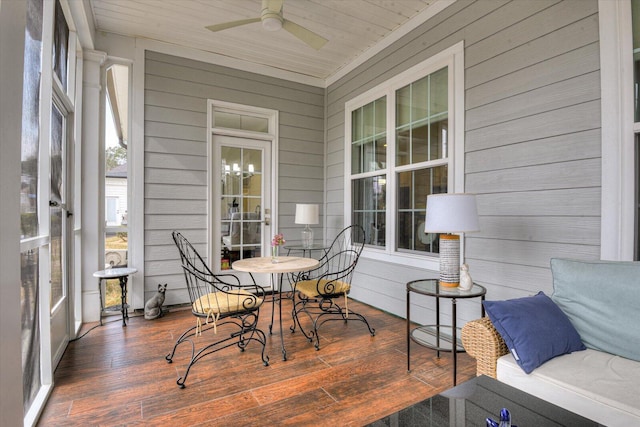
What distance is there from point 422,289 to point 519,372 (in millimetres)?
820

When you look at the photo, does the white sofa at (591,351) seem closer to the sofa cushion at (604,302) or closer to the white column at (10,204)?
the sofa cushion at (604,302)

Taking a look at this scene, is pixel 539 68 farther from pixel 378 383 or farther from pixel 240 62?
pixel 240 62

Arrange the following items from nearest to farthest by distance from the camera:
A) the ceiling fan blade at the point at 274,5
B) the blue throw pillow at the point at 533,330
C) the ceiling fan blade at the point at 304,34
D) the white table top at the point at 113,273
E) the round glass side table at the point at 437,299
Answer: the blue throw pillow at the point at 533,330, the round glass side table at the point at 437,299, the ceiling fan blade at the point at 274,5, the ceiling fan blade at the point at 304,34, the white table top at the point at 113,273

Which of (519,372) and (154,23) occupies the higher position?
(154,23)

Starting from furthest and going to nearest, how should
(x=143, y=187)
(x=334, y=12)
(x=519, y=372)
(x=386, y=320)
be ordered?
(x=143, y=187), (x=386, y=320), (x=334, y=12), (x=519, y=372)

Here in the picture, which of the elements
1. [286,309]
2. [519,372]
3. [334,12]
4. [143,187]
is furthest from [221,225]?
[519,372]

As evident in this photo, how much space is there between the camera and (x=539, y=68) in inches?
95.3

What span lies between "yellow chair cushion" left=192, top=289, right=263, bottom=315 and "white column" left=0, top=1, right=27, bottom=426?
3.84ft

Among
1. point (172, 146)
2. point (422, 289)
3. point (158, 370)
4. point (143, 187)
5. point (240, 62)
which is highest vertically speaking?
point (240, 62)

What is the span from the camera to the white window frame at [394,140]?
9.82 ft

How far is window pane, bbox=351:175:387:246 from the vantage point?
404cm

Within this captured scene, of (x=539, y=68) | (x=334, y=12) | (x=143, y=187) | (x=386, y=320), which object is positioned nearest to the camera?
(x=539, y=68)

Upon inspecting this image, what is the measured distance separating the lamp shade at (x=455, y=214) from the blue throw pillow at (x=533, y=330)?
1.94 ft

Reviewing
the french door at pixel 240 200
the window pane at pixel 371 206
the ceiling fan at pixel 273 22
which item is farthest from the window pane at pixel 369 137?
the ceiling fan at pixel 273 22
